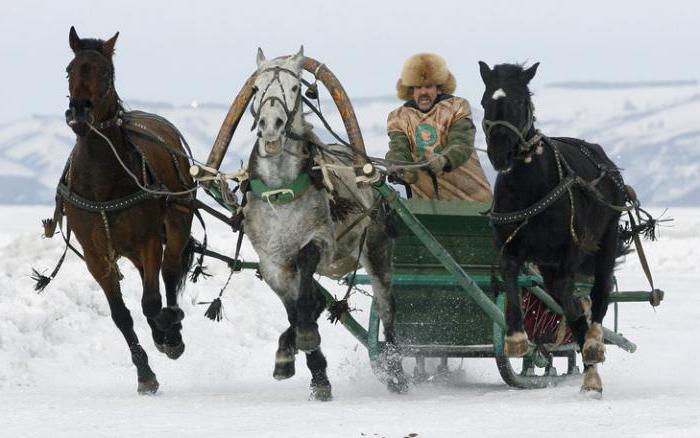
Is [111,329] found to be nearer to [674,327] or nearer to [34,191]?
[674,327]

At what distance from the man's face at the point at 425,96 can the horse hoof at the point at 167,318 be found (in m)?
2.46

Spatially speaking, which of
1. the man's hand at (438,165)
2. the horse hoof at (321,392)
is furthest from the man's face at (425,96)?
the horse hoof at (321,392)

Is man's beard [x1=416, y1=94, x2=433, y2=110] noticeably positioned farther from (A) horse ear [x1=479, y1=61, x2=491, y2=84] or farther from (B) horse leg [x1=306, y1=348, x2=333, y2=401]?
(B) horse leg [x1=306, y1=348, x2=333, y2=401]

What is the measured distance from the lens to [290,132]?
10.2 m

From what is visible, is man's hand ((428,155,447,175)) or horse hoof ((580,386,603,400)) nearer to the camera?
horse hoof ((580,386,603,400))

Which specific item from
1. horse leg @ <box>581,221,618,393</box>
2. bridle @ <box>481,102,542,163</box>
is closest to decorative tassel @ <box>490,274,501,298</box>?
horse leg @ <box>581,221,618,393</box>

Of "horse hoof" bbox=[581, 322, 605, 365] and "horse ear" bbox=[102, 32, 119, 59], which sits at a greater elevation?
"horse ear" bbox=[102, 32, 119, 59]

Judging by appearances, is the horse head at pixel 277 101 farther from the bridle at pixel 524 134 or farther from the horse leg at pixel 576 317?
the horse leg at pixel 576 317

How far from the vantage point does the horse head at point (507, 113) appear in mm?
9750

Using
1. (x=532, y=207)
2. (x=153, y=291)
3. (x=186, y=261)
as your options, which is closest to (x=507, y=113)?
(x=532, y=207)

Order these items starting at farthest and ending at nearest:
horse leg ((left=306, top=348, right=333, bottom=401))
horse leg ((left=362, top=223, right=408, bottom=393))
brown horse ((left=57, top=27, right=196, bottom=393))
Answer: horse leg ((left=362, top=223, right=408, bottom=393)), brown horse ((left=57, top=27, right=196, bottom=393)), horse leg ((left=306, top=348, right=333, bottom=401))

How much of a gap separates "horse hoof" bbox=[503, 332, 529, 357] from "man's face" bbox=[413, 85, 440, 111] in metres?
2.46

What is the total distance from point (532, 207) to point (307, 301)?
161cm

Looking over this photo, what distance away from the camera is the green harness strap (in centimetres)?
1022
